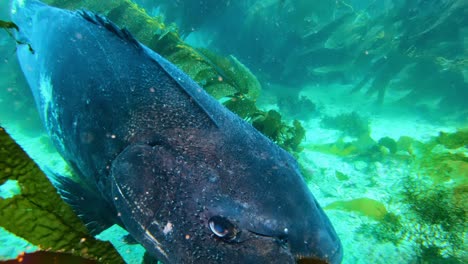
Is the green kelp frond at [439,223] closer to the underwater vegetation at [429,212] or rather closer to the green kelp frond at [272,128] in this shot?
the underwater vegetation at [429,212]

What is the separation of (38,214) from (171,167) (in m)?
0.68

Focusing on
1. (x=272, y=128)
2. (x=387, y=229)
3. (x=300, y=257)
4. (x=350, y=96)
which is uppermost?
(x=350, y=96)

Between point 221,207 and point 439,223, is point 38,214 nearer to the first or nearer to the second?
point 221,207

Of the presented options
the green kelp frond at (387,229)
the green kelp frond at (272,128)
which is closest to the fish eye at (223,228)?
the green kelp frond at (272,128)

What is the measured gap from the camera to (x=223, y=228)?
143 centimetres

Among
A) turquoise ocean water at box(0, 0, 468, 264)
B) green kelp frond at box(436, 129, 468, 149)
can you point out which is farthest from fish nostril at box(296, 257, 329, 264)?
green kelp frond at box(436, 129, 468, 149)

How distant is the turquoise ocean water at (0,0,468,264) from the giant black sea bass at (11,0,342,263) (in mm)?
2858

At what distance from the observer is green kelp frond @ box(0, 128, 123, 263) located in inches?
51.6

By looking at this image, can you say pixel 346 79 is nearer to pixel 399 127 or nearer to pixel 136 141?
pixel 399 127

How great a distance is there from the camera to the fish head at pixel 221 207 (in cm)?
141

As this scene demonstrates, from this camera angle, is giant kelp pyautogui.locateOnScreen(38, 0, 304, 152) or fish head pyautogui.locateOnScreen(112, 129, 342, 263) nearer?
fish head pyautogui.locateOnScreen(112, 129, 342, 263)

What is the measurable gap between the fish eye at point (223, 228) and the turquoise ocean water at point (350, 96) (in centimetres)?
356

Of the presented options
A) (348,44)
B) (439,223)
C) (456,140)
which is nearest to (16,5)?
(439,223)

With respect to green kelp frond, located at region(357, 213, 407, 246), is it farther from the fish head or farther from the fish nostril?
the fish nostril
